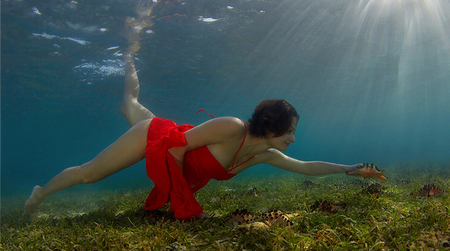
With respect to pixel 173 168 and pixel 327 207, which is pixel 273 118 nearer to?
pixel 327 207

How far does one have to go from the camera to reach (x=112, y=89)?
22266 mm

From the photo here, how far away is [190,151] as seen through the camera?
378cm

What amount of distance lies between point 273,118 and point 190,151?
1.45m

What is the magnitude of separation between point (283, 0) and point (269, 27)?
2325 millimetres

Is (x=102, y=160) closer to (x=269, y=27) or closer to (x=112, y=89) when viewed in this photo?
(x=269, y=27)

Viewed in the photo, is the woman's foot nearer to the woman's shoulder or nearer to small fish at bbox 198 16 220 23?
the woman's shoulder

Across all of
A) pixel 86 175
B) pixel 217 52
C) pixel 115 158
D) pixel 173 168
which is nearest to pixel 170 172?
pixel 173 168

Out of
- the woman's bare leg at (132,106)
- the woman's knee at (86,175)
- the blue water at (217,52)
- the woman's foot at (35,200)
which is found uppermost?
the blue water at (217,52)

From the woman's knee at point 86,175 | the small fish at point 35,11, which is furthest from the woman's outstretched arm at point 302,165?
the small fish at point 35,11

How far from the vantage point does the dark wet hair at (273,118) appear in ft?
11.0

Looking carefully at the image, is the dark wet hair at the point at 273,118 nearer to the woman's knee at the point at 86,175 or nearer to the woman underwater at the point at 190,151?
the woman underwater at the point at 190,151

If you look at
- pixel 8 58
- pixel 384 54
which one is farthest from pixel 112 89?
pixel 384 54

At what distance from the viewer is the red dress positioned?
3.42m

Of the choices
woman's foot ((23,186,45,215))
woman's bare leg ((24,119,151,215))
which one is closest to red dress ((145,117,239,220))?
woman's bare leg ((24,119,151,215))
